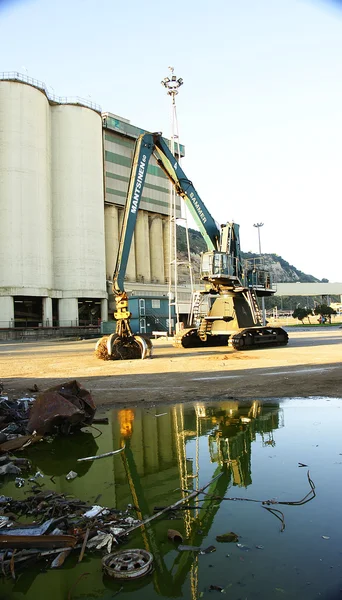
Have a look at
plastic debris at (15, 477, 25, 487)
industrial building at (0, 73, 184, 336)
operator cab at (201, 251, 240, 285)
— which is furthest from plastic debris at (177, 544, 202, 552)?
industrial building at (0, 73, 184, 336)

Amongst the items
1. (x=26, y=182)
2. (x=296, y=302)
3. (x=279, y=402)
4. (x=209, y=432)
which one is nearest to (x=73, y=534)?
(x=209, y=432)

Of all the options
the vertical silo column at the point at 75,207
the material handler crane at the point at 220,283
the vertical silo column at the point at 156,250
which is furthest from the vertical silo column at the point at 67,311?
the material handler crane at the point at 220,283

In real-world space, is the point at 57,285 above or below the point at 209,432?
above

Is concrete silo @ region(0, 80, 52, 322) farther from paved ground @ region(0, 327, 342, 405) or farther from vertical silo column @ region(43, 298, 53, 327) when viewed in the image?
paved ground @ region(0, 327, 342, 405)

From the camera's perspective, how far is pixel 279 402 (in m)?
9.84

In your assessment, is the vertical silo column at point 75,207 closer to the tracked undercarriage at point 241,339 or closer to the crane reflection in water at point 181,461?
the tracked undercarriage at point 241,339

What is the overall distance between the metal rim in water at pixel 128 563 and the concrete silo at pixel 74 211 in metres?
57.0

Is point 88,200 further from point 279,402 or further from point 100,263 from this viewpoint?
point 279,402

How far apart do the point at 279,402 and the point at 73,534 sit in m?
6.75

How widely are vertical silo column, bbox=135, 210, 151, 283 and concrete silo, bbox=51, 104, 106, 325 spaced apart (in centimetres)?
1003

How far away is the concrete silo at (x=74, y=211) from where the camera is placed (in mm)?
59500

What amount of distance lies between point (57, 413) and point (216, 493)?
11.8ft

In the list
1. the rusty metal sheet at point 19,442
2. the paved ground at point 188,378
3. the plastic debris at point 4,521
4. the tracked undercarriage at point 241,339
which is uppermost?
the tracked undercarriage at point 241,339

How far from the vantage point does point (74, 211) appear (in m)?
59.8
